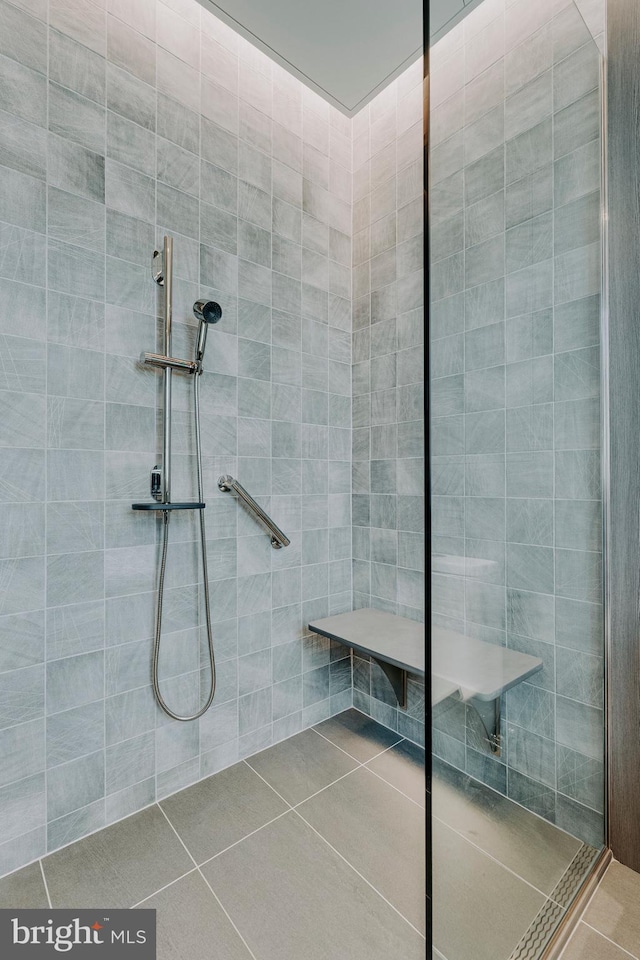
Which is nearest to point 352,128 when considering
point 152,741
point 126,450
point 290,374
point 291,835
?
point 290,374

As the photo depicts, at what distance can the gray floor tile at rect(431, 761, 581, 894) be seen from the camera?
0.80 metres

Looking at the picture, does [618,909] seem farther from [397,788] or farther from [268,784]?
[268,784]

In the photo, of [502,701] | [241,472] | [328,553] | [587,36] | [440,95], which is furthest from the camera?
[328,553]

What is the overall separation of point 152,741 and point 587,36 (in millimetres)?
2396

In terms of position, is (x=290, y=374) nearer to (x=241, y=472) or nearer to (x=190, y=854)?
(x=241, y=472)

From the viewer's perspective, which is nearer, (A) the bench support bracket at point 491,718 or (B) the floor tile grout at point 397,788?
(A) the bench support bracket at point 491,718

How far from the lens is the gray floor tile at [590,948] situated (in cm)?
103

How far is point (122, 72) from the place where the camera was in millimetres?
1428

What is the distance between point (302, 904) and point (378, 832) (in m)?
0.33

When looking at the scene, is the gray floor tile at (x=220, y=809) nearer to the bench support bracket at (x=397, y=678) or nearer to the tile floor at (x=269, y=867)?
the tile floor at (x=269, y=867)

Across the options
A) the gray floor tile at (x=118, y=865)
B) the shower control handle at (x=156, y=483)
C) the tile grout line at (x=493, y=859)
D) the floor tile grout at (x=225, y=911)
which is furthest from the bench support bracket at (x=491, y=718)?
the shower control handle at (x=156, y=483)

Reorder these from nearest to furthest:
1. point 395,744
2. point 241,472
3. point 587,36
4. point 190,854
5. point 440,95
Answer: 1. point 440,95
2. point 587,36
3. point 190,854
4. point 241,472
5. point 395,744

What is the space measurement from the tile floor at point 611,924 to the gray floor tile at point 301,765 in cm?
79

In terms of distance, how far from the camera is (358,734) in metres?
1.91
